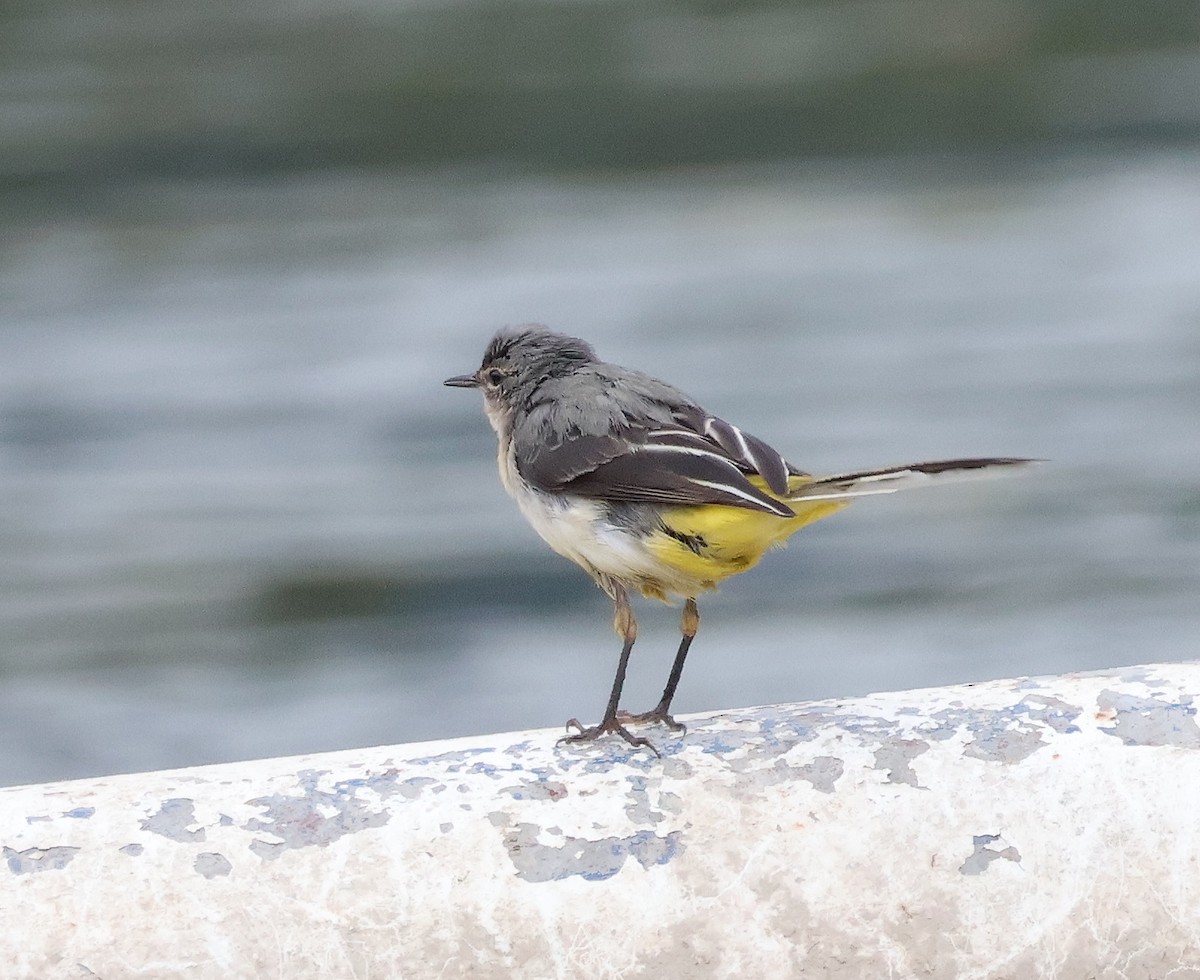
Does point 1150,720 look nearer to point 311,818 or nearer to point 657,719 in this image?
point 657,719

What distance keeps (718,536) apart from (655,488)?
21 cm

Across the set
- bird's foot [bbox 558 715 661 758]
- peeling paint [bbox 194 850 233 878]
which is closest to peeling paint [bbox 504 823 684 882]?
bird's foot [bbox 558 715 661 758]

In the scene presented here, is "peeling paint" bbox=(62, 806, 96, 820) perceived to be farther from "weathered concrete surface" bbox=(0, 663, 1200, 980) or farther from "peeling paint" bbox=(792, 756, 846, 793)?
"peeling paint" bbox=(792, 756, 846, 793)

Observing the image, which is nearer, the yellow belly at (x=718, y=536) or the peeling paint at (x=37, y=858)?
the peeling paint at (x=37, y=858)

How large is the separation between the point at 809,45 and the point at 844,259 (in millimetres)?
4744

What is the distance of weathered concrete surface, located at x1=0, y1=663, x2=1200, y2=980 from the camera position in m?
3.49

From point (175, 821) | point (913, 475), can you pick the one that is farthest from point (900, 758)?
point (175, 821)

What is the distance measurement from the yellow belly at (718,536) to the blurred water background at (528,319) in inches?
227

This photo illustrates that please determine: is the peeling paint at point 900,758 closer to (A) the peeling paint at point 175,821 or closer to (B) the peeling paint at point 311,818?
(B) the peeling paint at point 311,818

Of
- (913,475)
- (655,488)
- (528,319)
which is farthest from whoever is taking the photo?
(528,319)

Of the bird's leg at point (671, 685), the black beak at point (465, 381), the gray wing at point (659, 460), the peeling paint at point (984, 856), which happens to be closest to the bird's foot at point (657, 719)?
the bird's leg at point (671, 685)

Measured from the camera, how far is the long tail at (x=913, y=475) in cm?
469

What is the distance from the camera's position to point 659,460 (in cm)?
523

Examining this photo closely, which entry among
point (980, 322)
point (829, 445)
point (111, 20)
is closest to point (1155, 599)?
point (829, 445)
